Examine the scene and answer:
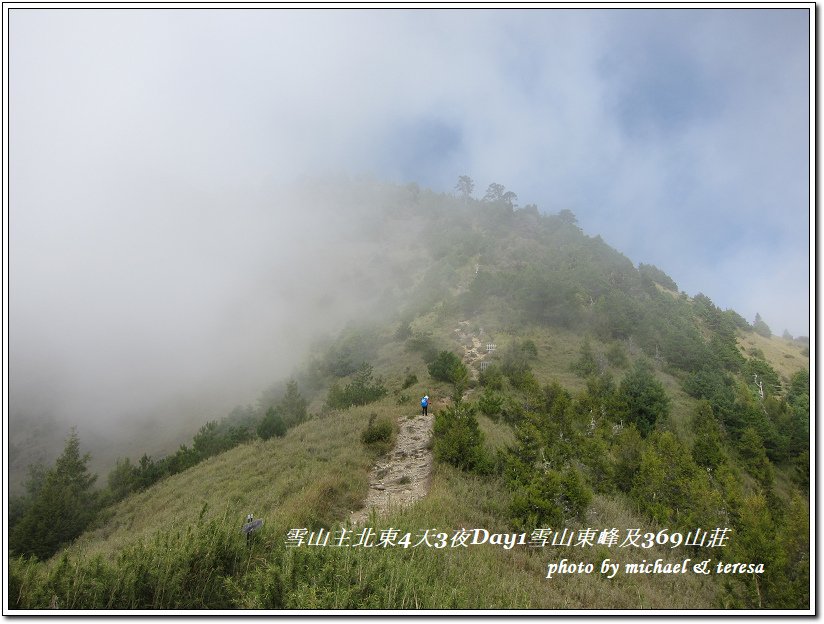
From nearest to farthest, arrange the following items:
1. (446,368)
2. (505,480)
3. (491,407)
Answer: (505,480), (491,407), (446,368)

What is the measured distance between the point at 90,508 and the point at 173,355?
41144 millimetres

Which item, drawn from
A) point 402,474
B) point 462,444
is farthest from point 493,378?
point 402,474

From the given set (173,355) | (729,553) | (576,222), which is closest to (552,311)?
(729,553)

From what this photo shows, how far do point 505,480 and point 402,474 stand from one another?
11.4 feet

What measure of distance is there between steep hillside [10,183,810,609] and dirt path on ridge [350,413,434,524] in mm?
402

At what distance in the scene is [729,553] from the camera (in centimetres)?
605

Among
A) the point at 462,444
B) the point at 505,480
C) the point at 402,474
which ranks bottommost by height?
the point at 402,474

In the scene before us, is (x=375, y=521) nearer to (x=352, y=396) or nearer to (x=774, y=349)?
(x=352, y=396)

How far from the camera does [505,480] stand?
383 inches

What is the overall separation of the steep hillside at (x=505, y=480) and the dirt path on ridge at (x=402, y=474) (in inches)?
15.8

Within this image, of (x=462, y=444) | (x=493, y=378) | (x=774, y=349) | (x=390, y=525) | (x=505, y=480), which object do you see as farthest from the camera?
(x=774, y=349)

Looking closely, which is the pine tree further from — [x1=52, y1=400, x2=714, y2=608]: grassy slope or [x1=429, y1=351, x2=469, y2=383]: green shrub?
[x1=429, y1=351, x2=469, y2=383]: green shrub

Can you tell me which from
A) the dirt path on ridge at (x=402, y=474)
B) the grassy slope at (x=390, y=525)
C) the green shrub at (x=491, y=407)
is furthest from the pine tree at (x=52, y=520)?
the green shrub at (x=491, y=407)

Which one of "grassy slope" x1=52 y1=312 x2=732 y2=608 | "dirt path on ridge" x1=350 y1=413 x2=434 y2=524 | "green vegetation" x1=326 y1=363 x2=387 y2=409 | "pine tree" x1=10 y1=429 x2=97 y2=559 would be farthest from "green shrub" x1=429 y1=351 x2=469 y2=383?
"pine tree" x1=10 y1=429 x2=97 y2=559
